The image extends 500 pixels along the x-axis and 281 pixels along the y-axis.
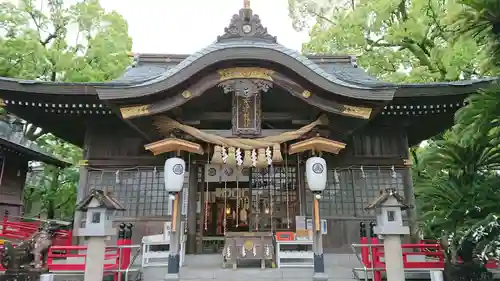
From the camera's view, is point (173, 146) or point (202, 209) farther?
point (202, 209)

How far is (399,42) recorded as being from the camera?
14406 millimetres

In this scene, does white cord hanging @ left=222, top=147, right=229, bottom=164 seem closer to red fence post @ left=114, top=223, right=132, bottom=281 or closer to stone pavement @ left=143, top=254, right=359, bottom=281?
stone pavement @ left=143, top=254, right=359, bottom=281

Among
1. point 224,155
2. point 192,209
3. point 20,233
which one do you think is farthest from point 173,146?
point 20,233

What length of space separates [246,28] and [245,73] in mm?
1483

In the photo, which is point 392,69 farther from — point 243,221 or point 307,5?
point 243,221

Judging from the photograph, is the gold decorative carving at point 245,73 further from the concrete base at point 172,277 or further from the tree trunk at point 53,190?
the tree trunk at point 53,190

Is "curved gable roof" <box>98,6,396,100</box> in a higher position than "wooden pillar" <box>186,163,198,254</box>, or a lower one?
higher

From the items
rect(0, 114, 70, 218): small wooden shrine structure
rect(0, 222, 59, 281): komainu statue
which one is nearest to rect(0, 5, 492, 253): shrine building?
rect(0, 222, 59, 281): komainu statue

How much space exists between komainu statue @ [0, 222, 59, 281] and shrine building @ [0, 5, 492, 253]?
8.85 ft

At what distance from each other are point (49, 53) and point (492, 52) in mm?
17051

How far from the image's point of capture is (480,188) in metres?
5.87

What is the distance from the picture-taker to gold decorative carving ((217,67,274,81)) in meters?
7.48

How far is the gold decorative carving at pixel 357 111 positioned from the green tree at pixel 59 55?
12502 millimetres

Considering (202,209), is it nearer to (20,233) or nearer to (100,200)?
(100,200)
